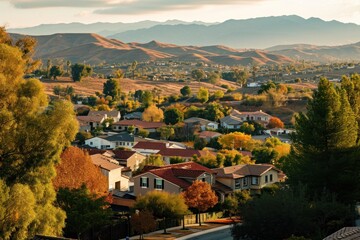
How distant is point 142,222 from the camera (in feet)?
131

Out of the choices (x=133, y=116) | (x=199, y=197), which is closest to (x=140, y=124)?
(x=133, y=116)

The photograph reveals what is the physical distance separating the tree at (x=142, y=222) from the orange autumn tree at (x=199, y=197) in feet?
24.3

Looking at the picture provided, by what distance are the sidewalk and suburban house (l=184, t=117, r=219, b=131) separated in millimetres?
59321

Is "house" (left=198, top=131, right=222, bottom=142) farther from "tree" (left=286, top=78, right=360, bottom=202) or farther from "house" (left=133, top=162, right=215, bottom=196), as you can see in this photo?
"tree" (left=286, top=78, right=360, bottom=202)

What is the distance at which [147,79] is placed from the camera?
198750 millimetres

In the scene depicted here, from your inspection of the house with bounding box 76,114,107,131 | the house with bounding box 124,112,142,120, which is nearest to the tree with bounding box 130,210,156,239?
the house with bounding box 76,114,107,131

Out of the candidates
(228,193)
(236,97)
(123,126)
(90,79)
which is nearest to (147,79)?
(90,79)

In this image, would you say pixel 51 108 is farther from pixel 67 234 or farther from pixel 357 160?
pixel 357 160

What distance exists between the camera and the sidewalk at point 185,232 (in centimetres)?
4162

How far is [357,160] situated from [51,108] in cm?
2173

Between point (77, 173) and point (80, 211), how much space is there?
30.4ft

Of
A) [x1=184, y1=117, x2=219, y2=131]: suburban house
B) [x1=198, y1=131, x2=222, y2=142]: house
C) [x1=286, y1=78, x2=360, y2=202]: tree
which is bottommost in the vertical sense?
[x1=184, y1=117, x2=219, y2=131]: suburban house

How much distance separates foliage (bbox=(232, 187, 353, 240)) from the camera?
3041 cm

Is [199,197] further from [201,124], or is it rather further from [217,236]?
[201,124]
